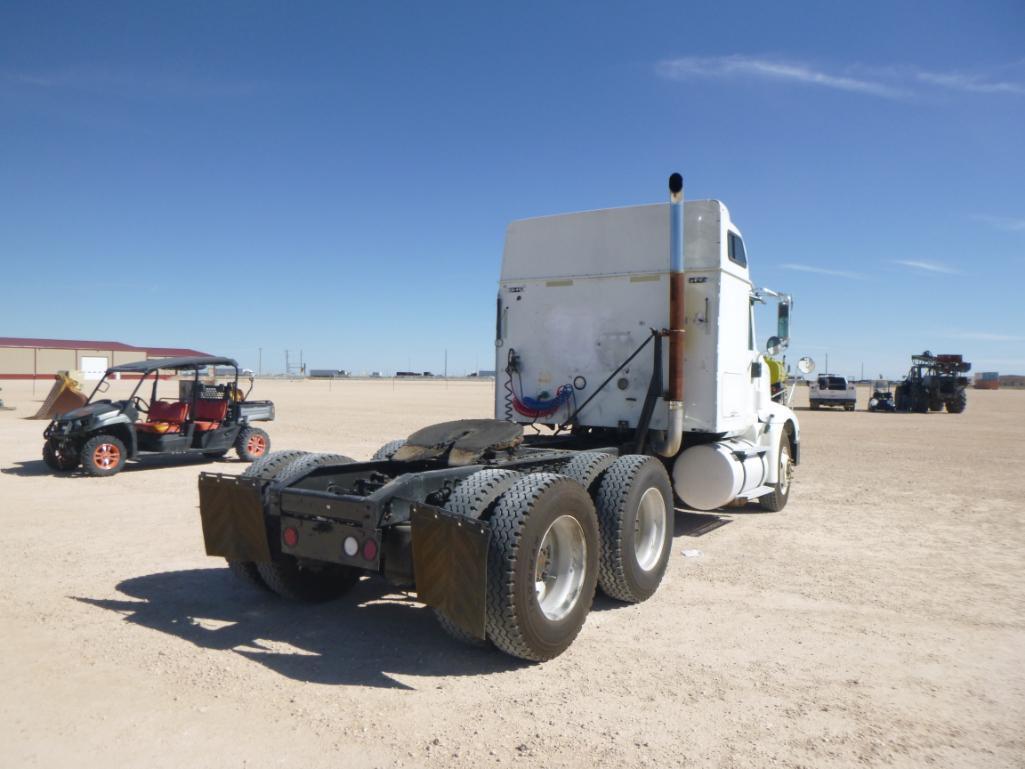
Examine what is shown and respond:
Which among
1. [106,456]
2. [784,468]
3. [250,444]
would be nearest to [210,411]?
[250,444]

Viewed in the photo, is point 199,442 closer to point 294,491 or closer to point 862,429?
point 294,491

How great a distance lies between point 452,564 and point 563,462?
→ 1.97m

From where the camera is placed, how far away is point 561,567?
15.4 ft

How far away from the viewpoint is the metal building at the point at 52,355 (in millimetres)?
67562

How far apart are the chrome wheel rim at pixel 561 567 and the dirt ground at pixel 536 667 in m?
0.34

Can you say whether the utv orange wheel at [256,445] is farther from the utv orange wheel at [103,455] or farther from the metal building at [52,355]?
the metal building at [52,355]

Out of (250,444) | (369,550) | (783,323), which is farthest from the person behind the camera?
(250,444)

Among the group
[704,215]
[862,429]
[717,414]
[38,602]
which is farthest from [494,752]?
[862,429]

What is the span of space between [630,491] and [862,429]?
20396 millimetres

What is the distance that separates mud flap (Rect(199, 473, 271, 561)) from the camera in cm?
474

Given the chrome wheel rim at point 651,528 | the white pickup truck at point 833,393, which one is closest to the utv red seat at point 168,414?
the chrome wheel rim at point 651,528

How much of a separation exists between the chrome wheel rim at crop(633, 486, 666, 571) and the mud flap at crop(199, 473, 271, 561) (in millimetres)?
2768

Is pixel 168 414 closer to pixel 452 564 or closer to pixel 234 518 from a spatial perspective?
pixel 234 518

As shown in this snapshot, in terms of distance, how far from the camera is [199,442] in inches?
486
